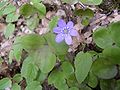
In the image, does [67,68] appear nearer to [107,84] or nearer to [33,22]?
[107,84]

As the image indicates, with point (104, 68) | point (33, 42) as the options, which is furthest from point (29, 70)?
point (104, 68)

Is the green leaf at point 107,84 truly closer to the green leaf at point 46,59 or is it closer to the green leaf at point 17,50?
the green leaf at point 46,59

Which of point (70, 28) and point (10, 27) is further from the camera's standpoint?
point (10, 27)

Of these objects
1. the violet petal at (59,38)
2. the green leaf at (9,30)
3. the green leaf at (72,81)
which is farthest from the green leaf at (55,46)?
the green leaf at (9,30)

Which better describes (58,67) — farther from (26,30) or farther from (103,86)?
(26,30)

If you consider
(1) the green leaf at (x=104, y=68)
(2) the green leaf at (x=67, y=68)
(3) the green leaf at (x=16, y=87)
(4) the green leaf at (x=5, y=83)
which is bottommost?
(3) the green leaf at (x=16, y=87)

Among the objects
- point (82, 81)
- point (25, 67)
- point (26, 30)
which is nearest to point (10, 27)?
point (26, 30)
